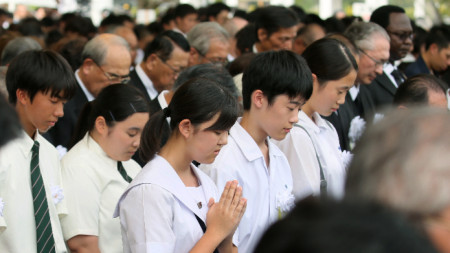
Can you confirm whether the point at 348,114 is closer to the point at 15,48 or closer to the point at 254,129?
the point at 254,129

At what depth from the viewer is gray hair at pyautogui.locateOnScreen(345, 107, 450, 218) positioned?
1.21 m

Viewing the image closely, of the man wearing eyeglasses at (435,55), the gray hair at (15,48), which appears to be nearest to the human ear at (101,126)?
the gray hair at (15,48)

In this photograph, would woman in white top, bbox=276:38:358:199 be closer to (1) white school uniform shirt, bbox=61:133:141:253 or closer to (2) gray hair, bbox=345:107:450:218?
(1) white school uniform shirt, bbox=61:133:141:253

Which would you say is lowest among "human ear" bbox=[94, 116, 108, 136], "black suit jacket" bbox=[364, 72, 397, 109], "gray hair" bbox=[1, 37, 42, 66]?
"black suit jacket" bbox=[364, 72, 397, 109]

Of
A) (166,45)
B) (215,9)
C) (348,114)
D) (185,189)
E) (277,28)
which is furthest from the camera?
(215,9)

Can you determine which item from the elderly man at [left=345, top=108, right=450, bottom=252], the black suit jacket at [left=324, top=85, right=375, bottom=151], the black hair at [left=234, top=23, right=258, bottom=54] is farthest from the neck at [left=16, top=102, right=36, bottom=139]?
the black hair at [left=234, top=23, right=258, bottom=54]

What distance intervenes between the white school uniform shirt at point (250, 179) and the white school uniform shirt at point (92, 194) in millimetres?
558

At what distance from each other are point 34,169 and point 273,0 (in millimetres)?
20825

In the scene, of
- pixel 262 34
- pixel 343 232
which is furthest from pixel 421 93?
pixel 343 232

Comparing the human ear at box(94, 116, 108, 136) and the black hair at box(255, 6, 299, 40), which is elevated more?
the human ear at box(94, 116, 108, 136)

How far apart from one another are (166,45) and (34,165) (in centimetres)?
270

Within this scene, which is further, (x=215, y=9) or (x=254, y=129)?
(x=215, y=9)

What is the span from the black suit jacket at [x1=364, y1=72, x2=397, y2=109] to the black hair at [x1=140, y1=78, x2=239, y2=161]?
3.06m

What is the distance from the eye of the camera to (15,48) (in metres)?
6.04
